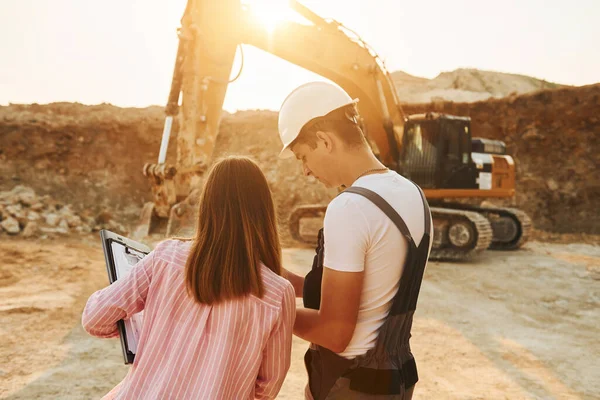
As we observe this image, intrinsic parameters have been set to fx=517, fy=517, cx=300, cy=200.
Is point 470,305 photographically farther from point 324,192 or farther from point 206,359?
point 324,192

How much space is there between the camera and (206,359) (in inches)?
56.3

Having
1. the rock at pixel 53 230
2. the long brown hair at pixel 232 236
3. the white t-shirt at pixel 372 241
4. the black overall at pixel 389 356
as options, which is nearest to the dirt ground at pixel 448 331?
the rock at pixel 53 230

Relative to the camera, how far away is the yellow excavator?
6.43 metres

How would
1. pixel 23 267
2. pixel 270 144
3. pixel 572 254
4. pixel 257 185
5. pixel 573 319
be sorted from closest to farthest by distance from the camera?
pixel 257 185, pixel 573 319, pixel 23 267, pixel 572 254, pixel 270 144

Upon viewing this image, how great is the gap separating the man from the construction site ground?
2.38 m

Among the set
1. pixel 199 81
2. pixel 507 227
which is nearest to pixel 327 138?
pixel 199 81

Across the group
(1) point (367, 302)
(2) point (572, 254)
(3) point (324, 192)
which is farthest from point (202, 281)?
(3) point (324, 192)

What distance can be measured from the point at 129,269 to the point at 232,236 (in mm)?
465

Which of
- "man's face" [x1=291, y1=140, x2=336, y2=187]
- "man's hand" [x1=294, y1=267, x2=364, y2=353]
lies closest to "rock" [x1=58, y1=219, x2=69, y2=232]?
"man's face" [x1=291, y1=140, x2=336, y2=187]

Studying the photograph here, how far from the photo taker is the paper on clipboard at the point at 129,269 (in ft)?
5.43

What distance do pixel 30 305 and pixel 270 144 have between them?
463 inches

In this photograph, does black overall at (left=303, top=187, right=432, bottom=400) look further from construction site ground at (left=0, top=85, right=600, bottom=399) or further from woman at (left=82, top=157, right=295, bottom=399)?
construction site ground at (left=0, top=85, right=600, bottom=399)

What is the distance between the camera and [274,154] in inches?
651

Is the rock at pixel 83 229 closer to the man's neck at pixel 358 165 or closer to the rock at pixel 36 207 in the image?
the rock at pixel 36 207
